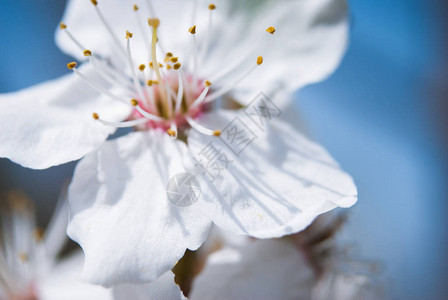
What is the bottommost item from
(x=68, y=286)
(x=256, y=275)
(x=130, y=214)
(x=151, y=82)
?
(x=68, y=286)

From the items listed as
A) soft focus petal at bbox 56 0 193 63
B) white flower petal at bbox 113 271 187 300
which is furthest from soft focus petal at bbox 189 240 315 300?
soft focus petal at bbox 56 0 193 63

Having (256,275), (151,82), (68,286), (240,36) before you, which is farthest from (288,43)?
(68,286)

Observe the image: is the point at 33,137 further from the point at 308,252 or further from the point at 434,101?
the point at 434,101

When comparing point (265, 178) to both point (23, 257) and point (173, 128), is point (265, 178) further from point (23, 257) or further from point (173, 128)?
point (23, 257)

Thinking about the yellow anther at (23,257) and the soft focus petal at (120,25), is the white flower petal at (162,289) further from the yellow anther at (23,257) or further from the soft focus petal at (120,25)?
the yellow anther at (23,257)

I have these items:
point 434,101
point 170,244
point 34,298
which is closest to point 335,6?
point 170,244

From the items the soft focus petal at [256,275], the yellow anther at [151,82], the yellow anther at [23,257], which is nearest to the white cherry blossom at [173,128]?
the yellow anther at [151,82]

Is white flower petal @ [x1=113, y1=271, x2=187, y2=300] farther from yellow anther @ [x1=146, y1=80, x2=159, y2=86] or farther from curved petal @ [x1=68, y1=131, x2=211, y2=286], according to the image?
yellow anther @ [x1=146, y1=80, x2=159, y2=86]
